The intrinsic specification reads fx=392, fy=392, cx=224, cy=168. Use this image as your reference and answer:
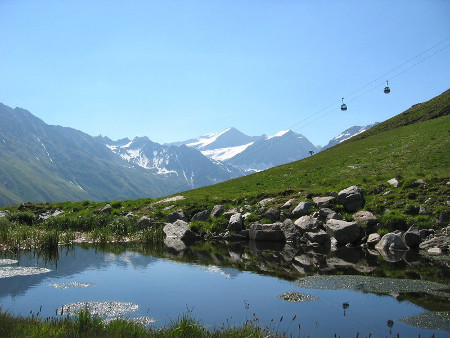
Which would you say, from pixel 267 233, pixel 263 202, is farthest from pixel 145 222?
pixel 267 233

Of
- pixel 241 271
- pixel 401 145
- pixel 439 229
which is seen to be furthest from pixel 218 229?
pixel 401 145

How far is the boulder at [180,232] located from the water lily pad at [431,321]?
23.9 meters

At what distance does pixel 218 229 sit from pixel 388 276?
19.1 metres

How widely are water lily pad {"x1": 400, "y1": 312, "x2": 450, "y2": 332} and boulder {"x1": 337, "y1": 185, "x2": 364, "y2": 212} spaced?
1920 centimetres

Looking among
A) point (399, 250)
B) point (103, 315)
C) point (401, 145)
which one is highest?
point (401, 145)

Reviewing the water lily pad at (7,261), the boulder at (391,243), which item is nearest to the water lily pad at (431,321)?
the boulder at (391,243)

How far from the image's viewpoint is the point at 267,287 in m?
18.4

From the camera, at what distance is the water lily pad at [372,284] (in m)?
17.3

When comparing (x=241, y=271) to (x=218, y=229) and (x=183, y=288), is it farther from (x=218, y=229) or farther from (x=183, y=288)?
(x=218, y=229)

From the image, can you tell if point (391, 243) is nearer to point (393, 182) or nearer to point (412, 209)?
point (412, 209)

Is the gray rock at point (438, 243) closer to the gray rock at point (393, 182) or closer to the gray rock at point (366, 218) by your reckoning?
the gray rock at point (366, 218)

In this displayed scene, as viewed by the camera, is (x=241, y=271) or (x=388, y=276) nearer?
(x=388, y=276)

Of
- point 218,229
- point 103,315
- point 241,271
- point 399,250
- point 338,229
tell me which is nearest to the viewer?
point 103,315

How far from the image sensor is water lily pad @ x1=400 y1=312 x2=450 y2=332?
13000 millimetres
